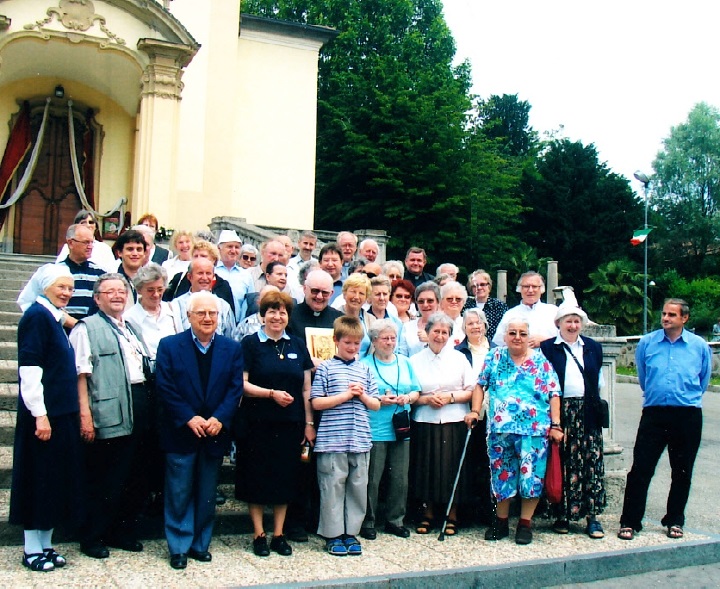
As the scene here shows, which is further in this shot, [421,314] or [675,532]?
[421,314]

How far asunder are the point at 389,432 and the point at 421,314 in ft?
5.05

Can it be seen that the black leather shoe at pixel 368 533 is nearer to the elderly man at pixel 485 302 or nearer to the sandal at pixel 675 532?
the sandal at pixel 675 532

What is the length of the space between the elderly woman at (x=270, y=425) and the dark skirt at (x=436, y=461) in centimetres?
113

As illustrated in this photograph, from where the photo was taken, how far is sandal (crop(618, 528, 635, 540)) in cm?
643

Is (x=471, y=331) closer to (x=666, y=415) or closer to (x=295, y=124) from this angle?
(x=666, y=415)

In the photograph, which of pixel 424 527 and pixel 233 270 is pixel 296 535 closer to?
pixel 424 527

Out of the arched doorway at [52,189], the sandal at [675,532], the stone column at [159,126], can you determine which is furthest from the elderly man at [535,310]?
the arched doorway at [52,189]

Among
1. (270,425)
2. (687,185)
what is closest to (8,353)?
(270,425)

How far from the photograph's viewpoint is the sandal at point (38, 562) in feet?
16.1

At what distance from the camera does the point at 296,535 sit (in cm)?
591

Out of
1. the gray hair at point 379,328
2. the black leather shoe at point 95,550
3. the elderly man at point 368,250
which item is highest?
the elderly man at point 368,250

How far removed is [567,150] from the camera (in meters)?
41.3

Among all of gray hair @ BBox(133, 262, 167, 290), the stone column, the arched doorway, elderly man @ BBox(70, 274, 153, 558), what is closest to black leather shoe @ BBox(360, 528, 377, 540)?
elderly man @ BBox(70, 274, 153, 558)

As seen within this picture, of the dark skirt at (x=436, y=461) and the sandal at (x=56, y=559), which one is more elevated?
the dark skirt at (x=436, y=461)
